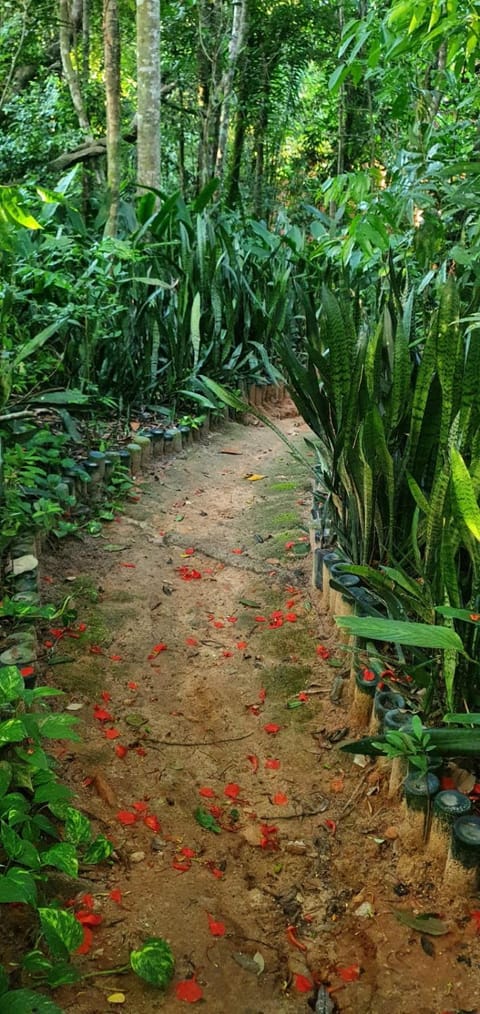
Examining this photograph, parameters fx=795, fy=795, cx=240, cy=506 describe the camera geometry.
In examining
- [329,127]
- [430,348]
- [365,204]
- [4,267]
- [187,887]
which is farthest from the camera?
[329,127]

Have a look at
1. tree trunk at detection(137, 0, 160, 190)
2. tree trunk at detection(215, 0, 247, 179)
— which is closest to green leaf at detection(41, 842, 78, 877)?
tree trunk at detection(137, 0, 160, 190)

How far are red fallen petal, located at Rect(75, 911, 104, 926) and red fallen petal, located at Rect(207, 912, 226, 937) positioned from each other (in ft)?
0.53

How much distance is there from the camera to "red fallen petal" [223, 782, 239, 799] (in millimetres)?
1483

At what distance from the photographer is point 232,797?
1.48 meters

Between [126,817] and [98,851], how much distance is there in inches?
7.2

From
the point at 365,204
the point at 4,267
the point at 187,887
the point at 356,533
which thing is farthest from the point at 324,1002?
the point at 4,267

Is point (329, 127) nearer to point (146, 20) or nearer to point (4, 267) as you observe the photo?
point (146, 20)

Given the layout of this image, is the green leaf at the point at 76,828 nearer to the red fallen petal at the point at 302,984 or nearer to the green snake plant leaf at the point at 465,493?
the red fallen petal at the point at 302,984

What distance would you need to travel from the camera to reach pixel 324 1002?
1.09 meters

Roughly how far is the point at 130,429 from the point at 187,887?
2152 millimetres

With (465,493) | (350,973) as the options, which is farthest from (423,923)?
(465,493)

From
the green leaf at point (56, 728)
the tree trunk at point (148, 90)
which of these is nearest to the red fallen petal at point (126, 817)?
the green leaf at point (56, 728)

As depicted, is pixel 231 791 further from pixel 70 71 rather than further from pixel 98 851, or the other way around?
pixel 70 71

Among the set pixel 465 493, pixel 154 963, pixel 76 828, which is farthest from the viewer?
pixel 465 493
